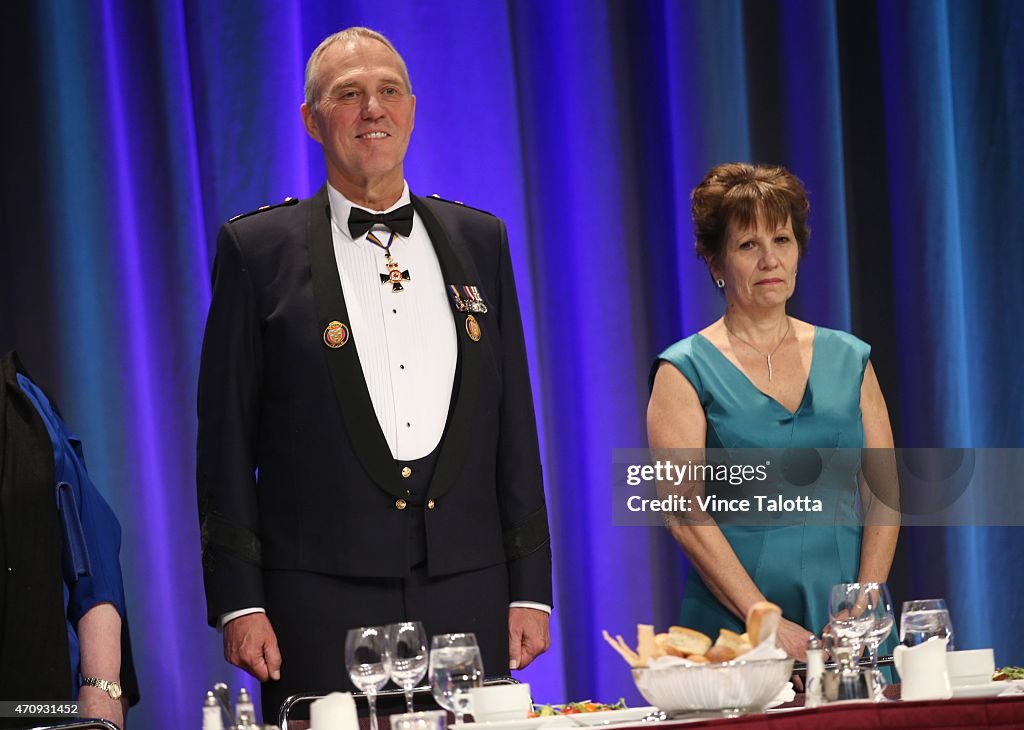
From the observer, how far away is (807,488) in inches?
124

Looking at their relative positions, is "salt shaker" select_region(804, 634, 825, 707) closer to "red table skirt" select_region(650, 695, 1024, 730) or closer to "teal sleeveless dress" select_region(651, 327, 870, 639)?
"red table skirt" select_region(650, 695, 1024, 730)

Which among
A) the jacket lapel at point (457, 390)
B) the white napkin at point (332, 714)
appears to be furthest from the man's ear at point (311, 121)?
the white napkin at point (332, 714)

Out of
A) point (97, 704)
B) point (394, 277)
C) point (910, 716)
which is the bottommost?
point (910, 716)

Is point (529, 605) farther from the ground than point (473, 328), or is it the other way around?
point (473, 328)

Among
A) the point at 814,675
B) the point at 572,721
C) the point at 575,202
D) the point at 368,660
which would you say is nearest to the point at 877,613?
the point at 814,675

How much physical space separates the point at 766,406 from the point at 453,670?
139 centimetres

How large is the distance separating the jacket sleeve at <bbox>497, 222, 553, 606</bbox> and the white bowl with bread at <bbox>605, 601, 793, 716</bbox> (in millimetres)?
966

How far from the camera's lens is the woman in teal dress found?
309cm

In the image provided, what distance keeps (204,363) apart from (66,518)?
0.41 metres

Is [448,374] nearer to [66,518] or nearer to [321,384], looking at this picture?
[321,384]

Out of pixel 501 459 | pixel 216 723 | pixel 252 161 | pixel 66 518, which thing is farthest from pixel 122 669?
pixel 252 161

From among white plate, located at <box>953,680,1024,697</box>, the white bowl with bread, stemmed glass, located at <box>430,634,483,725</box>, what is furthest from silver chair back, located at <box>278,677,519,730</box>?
Result: white plate, located at <box>953,680,1024,697</box>

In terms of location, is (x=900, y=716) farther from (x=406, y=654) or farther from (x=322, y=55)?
(x=322, y=55)

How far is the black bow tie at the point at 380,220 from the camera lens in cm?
292
